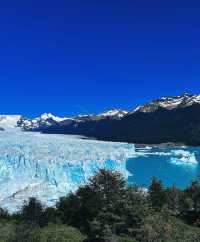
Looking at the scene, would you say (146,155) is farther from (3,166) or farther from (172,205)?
(172,205)

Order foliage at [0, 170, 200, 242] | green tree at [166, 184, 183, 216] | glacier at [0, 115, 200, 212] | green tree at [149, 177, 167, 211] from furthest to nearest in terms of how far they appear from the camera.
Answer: glacier at [0, 115, 200, 212], green tree at [166, 184, 183, 216], green tree at [149, 177, 167, 211], foliage at [0, 170, 200, 242]

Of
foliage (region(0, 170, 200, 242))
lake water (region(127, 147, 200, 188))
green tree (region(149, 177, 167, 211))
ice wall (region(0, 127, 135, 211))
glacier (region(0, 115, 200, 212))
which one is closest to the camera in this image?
foliage (region(0, 170, 200, 242))

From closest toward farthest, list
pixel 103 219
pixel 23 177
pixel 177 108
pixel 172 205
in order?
pixel 103 219 → pixel 172 205 → pixel 23 177 → pixel 177 108

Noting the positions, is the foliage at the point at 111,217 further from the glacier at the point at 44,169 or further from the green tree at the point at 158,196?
the glacier at the point at 44,169

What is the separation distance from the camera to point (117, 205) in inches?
→ 887

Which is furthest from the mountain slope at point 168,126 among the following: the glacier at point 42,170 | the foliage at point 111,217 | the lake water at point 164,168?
the foliage at point 111,217

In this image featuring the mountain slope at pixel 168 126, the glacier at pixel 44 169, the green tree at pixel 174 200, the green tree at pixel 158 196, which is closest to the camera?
the green tree at pixel 158 196

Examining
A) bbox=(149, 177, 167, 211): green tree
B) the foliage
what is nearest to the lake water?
bbox=(149, 177, 167, 211): green tree

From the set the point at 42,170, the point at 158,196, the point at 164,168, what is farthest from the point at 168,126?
the point at 158,196

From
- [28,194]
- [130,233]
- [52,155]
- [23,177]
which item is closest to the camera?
[130,233]

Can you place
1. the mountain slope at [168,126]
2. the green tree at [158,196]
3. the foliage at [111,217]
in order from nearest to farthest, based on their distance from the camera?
the foliage at [111,217]
the green tree at [158,196]
the mountain slope at [168,126]

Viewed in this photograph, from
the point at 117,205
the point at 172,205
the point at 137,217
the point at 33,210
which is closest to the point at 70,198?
the point at 33,210

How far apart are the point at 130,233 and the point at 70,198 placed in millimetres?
13835

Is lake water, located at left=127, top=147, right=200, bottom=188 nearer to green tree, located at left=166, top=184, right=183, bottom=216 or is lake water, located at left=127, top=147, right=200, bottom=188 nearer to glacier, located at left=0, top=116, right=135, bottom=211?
glacier, located at left=0, top=116, right=135, bottom=211
